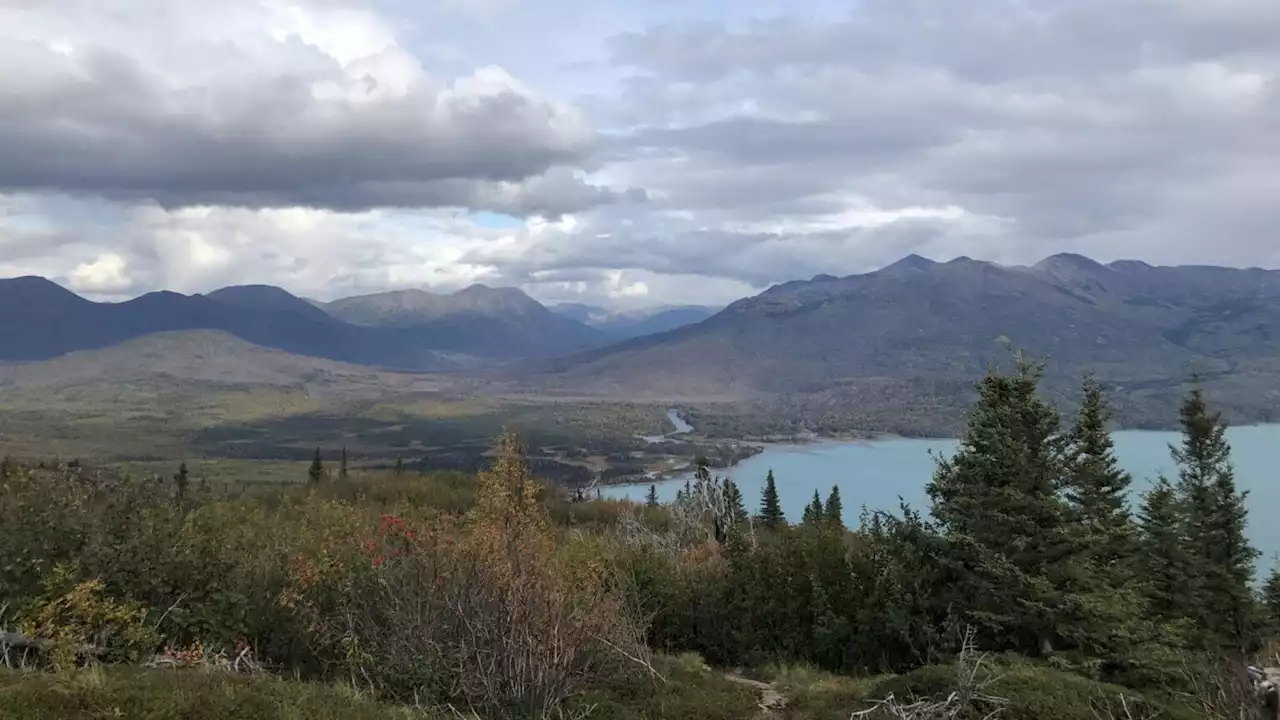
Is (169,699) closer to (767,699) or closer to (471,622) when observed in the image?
(471,622)

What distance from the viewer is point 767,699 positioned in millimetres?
11406

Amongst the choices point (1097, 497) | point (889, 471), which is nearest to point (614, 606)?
point (1097, 497)

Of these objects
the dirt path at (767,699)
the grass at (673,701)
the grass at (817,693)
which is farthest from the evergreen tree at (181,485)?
the grass at (817,693)

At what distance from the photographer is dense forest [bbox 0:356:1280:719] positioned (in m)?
8.50

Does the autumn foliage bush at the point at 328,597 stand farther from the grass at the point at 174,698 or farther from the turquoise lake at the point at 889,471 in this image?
the turquoise lake at the point at 889,471

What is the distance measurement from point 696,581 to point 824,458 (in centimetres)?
14300

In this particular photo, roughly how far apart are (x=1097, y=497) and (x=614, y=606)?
1397 cm

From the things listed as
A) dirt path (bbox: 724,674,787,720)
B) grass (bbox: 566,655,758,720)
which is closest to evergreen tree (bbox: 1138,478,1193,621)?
dirt path (bbox: 724,674,787,720)

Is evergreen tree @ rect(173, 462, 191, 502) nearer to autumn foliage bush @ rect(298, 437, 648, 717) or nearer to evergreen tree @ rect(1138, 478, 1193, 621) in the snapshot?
autumn foliage bush @ rect(298, 437, 648, 717)

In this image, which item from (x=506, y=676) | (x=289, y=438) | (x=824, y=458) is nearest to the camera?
(x=506, y=676)

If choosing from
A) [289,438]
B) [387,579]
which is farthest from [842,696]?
[289,438]

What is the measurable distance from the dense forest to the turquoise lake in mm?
56563

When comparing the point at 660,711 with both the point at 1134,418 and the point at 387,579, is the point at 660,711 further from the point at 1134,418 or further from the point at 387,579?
the point at 1134,418

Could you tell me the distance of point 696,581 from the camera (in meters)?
18.5
